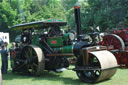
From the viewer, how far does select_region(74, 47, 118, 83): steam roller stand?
Result: 18.4 feet

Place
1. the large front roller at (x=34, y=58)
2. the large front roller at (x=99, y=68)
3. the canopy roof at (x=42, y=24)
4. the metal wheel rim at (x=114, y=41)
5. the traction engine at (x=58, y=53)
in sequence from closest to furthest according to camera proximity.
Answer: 1. the large front roller at (x=99, y=68)
2. the traction engine at (x=58, y=53)
3. the large front roller at (x=34, y=58)
4. the canopy roof at (x=42, y=24)
5. the metal wheel rim at (x=114, y=41)

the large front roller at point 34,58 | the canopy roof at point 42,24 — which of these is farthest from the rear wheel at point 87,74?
the canopy roof at point 42,24

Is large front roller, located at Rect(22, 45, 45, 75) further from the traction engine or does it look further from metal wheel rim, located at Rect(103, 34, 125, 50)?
metal wheel rim, located at Rect(103, 34, 125, 50)

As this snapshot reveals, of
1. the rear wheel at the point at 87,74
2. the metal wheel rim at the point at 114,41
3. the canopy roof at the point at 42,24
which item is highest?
the canopy roof at the point at 42,24

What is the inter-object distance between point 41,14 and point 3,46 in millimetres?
26857

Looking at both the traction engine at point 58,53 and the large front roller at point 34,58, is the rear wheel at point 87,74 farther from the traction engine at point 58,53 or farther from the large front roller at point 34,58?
the large front roller at point 34,58

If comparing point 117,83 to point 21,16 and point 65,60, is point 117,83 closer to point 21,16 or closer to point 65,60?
point 65,60

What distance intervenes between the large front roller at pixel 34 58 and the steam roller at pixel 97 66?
4.41 ft

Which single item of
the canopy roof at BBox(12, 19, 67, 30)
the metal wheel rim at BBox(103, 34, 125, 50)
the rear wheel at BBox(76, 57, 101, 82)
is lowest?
the rear wheel at BBox(76, 57, 101, 82)

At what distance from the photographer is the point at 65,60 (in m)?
7.55

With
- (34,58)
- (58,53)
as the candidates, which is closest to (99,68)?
(58,53)

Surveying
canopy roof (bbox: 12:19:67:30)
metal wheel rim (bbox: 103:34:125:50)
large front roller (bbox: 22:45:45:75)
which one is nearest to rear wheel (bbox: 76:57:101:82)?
large front roller (bbox: 22:45:45:75)

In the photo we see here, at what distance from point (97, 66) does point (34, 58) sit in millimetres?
2276

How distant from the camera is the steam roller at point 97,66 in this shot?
18.4ft
